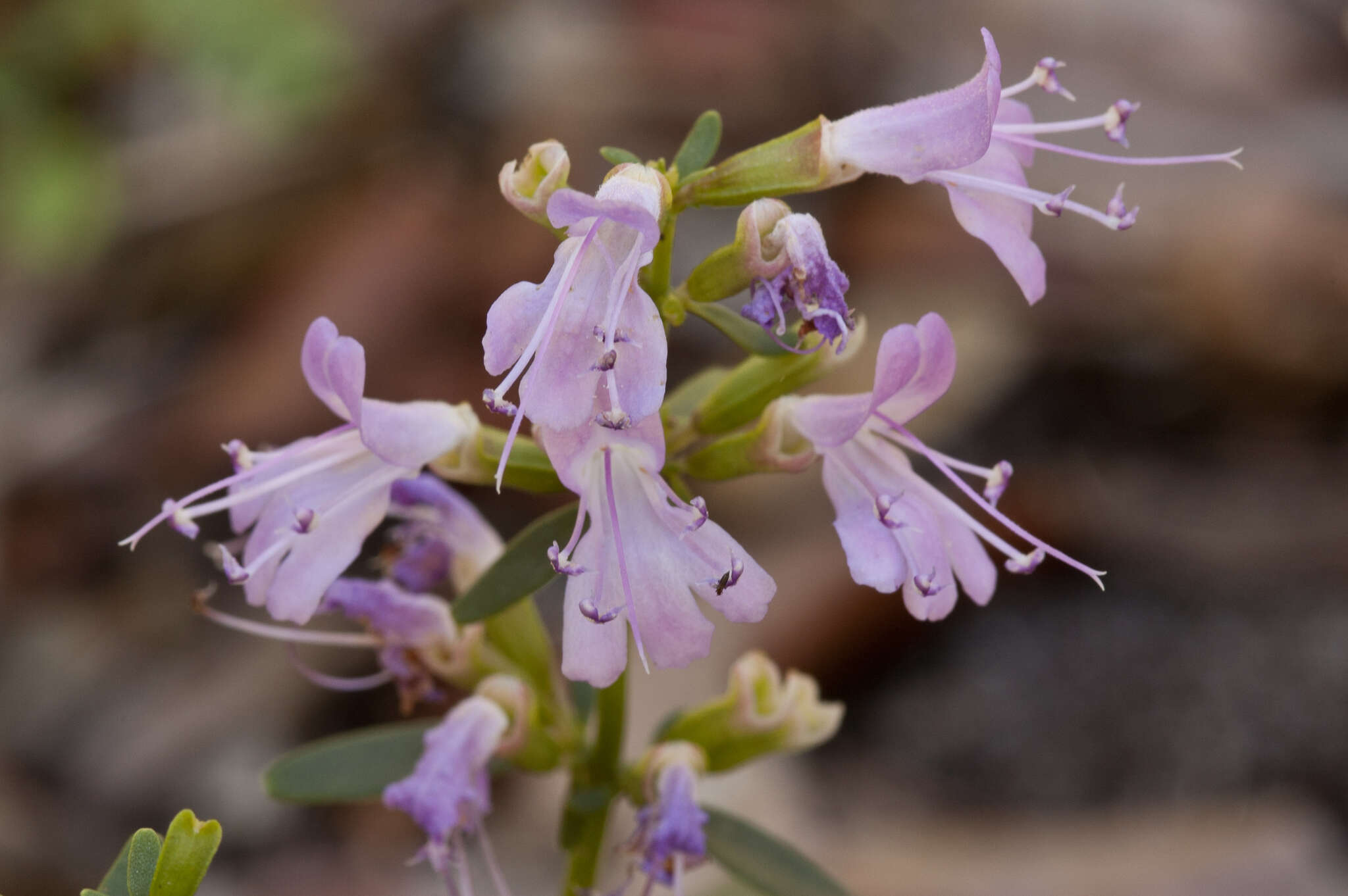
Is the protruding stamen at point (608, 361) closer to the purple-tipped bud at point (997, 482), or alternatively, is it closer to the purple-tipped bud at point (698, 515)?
the purple-tipped bud at point (698, 515)

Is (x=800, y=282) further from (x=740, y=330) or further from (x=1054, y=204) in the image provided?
(x=1054, y=204)

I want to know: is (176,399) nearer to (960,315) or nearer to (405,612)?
(960,315)

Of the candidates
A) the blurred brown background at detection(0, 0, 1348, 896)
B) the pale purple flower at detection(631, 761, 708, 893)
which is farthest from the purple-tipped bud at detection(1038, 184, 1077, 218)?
the blurred brown background at detection(0, 0, 1348, 896)

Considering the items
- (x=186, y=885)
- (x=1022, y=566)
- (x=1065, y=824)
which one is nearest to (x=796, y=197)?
(x=1065, y=824)

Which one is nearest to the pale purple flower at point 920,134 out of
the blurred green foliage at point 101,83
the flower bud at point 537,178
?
the flower bud at point 537,178

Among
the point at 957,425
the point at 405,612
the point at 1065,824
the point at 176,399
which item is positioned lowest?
the point at 1065,824

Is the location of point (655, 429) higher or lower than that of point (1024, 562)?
higher

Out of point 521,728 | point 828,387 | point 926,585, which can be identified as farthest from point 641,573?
point 828,387
